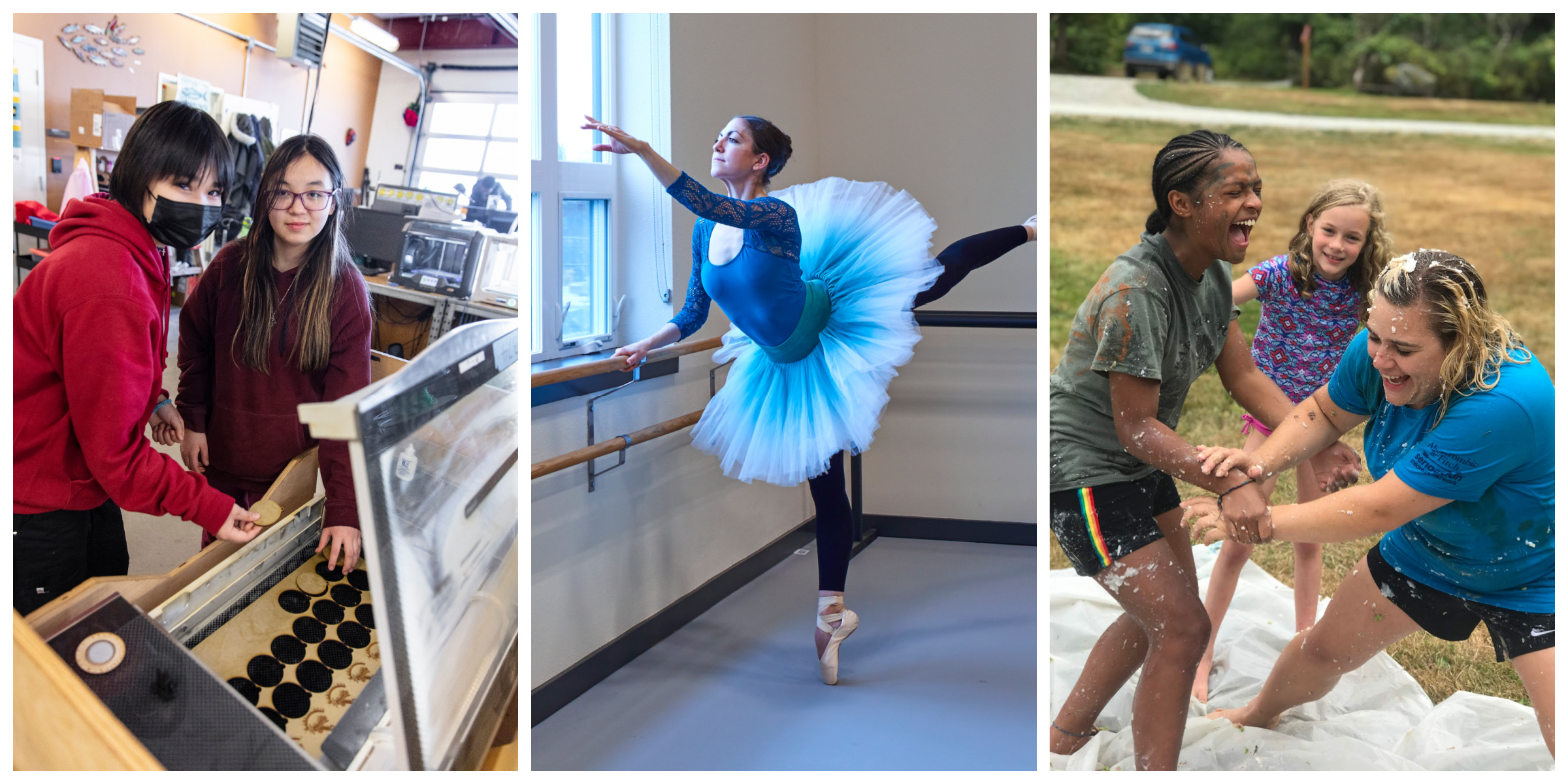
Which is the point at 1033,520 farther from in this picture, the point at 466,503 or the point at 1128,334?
the point at 466,503

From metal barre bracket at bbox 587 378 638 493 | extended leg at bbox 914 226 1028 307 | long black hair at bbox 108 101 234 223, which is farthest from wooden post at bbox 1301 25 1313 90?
long black hair at bbox 108 101 234 223

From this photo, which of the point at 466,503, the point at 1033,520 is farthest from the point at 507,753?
the point at 1033,520

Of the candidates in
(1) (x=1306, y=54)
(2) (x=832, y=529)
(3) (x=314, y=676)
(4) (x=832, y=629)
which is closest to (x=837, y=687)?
(4) (x=832, y=629)

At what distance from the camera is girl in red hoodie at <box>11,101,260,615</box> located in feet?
4.50

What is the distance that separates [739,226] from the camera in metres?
1.71

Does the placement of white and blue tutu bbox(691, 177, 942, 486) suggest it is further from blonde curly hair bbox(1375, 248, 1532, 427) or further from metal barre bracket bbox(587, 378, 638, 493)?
blonde curly hair bbox(1375, 248, 1532, 427)

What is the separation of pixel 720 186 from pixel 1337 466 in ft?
4.27

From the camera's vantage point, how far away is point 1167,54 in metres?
2.52

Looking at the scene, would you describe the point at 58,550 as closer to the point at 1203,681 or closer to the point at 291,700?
the point at 291,700

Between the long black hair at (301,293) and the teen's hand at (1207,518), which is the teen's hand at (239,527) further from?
the teen's hand at (1207,518)

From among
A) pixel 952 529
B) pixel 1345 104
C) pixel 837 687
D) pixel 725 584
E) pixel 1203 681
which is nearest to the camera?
pixel 837 687

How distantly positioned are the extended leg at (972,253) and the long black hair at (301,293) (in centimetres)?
105

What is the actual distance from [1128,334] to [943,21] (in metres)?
1.03

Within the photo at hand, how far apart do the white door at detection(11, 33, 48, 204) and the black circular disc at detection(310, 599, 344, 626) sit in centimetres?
79
